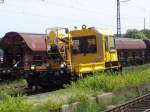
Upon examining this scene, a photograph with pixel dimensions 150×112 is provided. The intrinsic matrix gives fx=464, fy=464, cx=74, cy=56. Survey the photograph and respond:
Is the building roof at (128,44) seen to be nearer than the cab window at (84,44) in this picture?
No

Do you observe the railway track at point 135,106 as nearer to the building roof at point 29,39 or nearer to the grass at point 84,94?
the grass at point 84,94

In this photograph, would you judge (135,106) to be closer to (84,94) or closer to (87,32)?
(84,94)

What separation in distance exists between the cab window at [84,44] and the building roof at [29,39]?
4.74 meters

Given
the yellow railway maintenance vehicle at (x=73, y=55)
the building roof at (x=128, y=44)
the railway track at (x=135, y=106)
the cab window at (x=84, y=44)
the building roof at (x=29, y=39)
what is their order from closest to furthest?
the railway track at (x=135, y=106), the yellow railway maintenance vehicle at (x=73, y=55), the cab window at (x=84, y=44), the building roof at (x=29, y=39), the building roof at (x=128, y=44)

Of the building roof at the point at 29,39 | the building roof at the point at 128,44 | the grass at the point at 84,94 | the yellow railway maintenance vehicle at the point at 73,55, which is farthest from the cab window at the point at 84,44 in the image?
the building roof at the point at 128,44

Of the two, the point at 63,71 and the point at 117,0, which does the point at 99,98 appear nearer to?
the point at 63,71

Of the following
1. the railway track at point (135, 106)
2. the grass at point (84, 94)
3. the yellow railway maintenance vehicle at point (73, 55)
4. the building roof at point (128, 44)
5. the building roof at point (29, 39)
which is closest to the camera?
the grass at point (84, 94)

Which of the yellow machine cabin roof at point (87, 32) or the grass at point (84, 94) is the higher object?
the yellow machine cabin roof at point (87, 32)

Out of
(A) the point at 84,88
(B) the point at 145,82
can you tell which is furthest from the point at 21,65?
(A) the point at 84,88

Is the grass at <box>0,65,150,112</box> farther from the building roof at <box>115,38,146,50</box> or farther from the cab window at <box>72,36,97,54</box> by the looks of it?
the building roof at <box>115,38,146,50</box>

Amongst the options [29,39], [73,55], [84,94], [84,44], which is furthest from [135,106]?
[29,39]

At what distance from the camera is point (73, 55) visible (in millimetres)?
21828

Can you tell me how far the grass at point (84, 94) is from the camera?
11695 millimetres

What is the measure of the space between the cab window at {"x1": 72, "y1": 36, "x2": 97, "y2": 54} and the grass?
2759 mm
